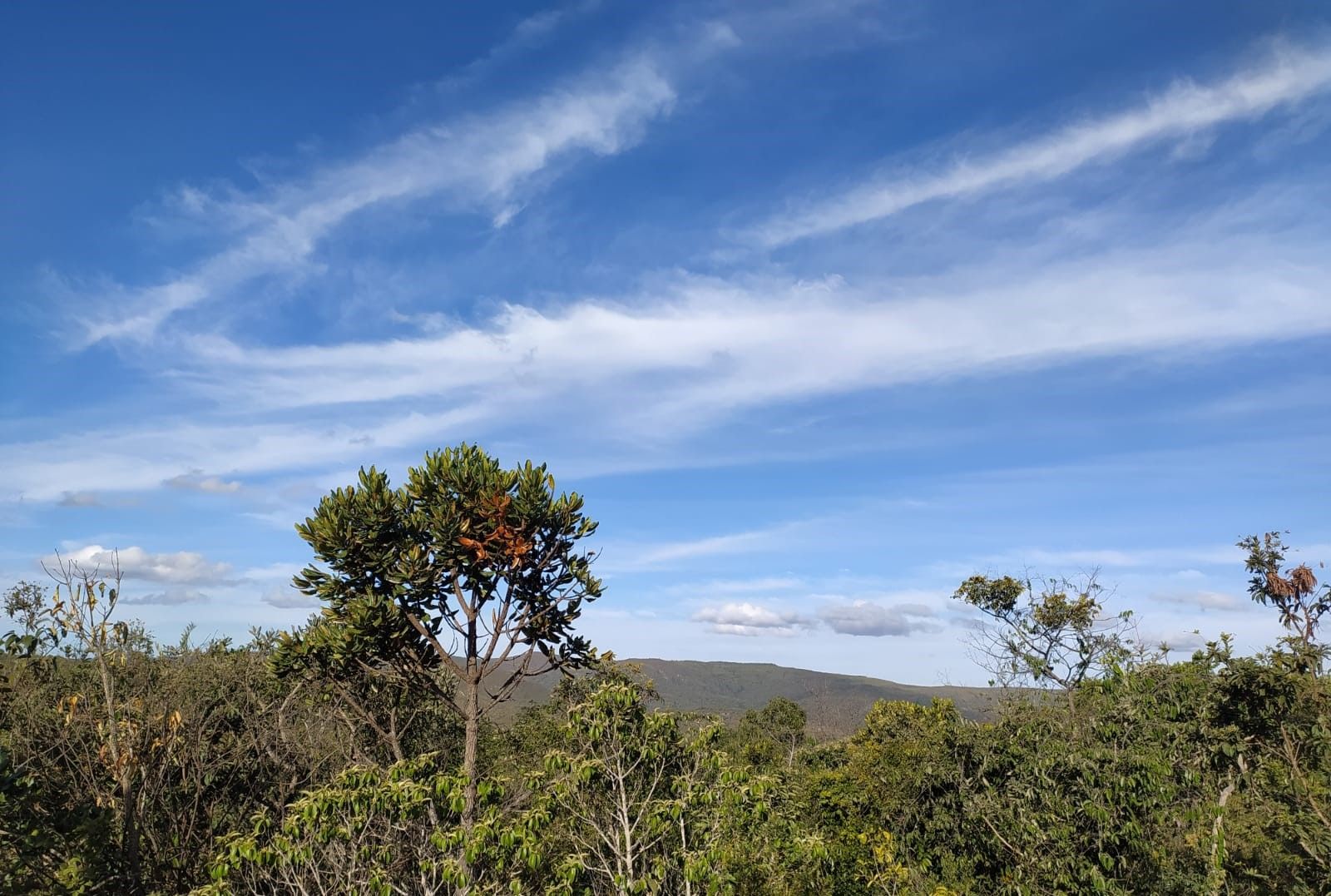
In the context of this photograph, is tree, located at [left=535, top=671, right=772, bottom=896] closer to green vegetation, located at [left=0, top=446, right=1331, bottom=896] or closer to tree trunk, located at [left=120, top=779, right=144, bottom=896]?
green vegetation, located at [left=0, top=446, right=1331, bottom=896]

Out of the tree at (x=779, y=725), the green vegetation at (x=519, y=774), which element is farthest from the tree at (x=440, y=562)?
the tree at (x=779, y=725)

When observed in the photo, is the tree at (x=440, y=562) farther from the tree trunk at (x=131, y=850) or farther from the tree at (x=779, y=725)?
the tree at (x=779, y=725)

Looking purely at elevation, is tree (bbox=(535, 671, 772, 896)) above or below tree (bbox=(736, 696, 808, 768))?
above

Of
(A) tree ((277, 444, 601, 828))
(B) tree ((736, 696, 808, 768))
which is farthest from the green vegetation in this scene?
(B) tree ((736, 696, 808, 768))

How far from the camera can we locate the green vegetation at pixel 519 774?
32.0ft

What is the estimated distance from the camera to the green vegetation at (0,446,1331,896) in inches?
384

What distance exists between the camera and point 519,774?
15.3 meters

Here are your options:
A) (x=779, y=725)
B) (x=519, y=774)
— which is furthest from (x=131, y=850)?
(x=779, y=725)

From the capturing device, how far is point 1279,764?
615 inches

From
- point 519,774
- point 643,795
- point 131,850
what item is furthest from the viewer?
point 519,774

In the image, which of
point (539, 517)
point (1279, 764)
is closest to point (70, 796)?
point (539, 517)

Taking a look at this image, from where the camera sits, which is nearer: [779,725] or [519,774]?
[519,774]

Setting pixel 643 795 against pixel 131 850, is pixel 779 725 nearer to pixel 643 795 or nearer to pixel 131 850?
pixel 643 795

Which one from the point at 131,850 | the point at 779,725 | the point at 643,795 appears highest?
the point at 643,795
